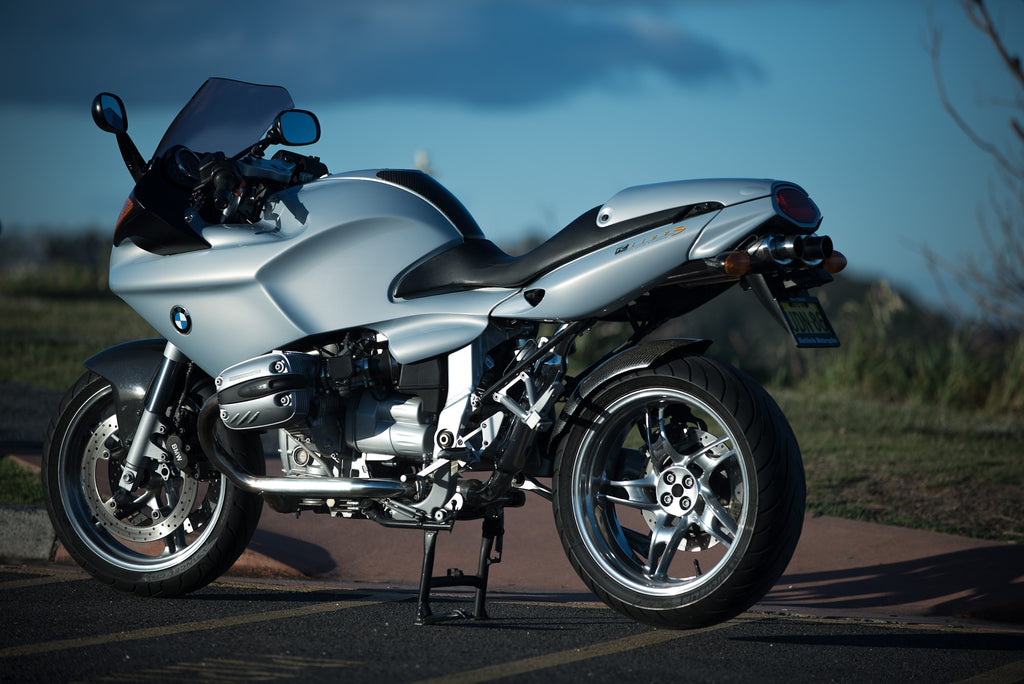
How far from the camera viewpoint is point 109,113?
474cm

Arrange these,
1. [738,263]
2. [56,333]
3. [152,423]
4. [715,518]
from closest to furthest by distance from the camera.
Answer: [738,263]
[715,518]
[152,423]
[56,333]

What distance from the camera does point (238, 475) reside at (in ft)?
14.7

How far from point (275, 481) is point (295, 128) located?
1564mm

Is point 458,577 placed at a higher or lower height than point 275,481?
lower

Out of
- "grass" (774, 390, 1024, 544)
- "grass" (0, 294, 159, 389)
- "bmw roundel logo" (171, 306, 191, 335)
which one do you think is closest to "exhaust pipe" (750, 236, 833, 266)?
"bmw roundel logo" (171, 306, 191, 335)

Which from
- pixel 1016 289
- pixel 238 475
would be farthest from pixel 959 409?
pixel 238 475

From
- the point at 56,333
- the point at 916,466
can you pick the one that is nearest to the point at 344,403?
the point at 916,466

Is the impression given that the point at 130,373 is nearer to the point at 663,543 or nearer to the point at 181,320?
the point at 181,320

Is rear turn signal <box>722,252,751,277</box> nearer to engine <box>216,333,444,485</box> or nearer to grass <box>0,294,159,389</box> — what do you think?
engine <box>216,333,444,485</box>

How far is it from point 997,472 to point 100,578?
19.4 feet

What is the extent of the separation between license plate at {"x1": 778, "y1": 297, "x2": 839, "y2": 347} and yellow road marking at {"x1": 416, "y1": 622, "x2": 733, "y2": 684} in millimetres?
1252

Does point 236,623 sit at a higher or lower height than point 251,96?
lower

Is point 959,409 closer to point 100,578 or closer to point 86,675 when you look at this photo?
point 100,578

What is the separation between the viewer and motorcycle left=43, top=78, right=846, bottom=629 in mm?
3816
